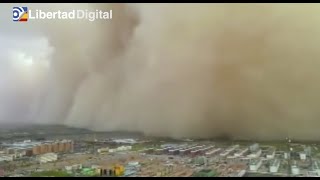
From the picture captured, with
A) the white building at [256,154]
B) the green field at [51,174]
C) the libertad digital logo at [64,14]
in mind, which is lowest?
the green field at [51,174]

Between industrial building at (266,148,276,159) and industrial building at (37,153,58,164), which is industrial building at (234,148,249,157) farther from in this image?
industrial building at (37,153,58,164)

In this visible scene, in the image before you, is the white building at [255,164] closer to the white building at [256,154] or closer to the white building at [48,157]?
the white building at [256,154]

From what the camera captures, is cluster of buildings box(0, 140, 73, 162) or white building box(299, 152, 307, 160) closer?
white building box(299, 152, 307, 160)

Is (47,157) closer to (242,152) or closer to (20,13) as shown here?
(20,13)

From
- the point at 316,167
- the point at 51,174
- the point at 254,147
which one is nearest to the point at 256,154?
the point at 254,147

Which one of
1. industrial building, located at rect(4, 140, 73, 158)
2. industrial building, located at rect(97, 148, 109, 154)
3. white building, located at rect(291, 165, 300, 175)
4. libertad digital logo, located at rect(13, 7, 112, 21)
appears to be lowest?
white building, located at rect(291, 165, 300, 175)

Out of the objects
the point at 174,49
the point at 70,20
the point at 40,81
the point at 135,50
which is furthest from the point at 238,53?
the point at 40,81

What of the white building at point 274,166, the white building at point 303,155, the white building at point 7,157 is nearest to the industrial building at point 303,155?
the white building at point 303,155

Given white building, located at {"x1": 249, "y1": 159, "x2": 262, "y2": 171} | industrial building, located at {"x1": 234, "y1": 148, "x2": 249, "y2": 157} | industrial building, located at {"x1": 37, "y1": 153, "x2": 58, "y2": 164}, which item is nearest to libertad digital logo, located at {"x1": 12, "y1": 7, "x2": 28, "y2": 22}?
industrial building, located at {"x1": 37, "y1": 153, "x2": 58, "y2": 164}
